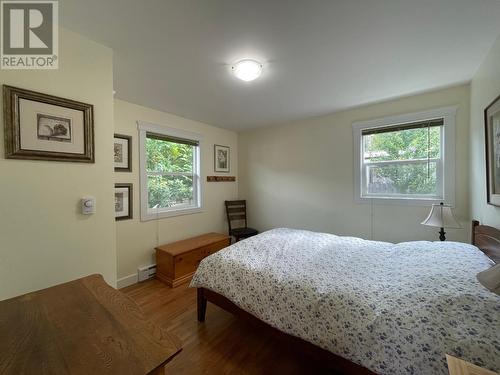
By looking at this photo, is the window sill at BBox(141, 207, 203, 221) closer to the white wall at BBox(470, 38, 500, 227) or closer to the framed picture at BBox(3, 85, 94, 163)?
the framed picture at BBox(3, 85, 94, 163)

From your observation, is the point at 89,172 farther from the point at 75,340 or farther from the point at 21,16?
the point at 75,340

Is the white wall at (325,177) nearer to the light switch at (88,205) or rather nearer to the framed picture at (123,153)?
the framed picture at (123,153)

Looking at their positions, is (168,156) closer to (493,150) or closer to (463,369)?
(463,369)

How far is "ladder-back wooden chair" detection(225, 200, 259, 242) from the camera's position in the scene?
12.4 feet

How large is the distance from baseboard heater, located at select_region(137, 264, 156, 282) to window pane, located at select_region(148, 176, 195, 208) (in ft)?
2.79

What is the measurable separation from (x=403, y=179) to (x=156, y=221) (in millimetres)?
3450

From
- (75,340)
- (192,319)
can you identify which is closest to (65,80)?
(75,340)

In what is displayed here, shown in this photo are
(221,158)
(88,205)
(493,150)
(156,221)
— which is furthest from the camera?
(221,158)

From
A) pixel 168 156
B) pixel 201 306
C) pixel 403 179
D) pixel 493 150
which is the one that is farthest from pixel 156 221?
pixel 493 150

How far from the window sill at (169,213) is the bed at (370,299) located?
139 cm

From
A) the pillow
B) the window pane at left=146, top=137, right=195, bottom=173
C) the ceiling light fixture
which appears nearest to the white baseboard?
the window pane at left=146, top=137, right=195, bottom=173

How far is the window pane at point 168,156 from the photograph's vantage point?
9.80 feet

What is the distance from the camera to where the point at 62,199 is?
54.7 inches

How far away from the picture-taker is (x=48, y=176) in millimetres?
1332
